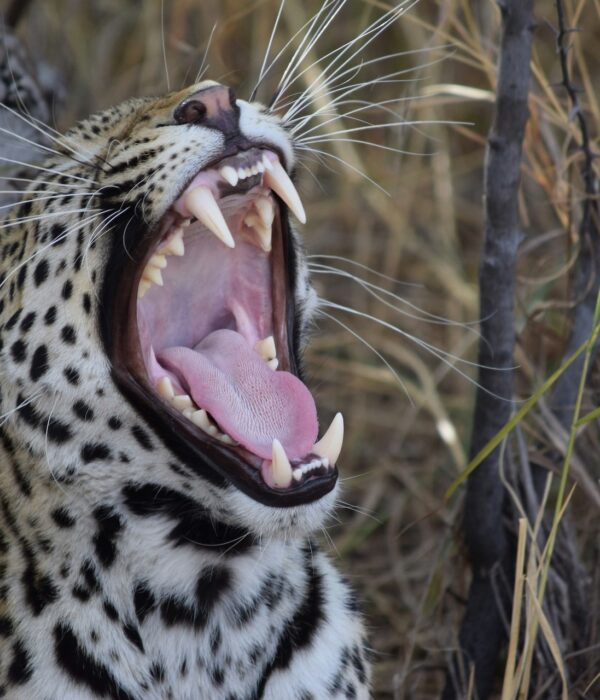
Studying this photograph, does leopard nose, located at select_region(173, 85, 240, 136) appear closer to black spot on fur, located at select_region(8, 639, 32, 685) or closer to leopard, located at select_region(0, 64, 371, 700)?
leopard, located at select_region(0, 64, 371, 700)

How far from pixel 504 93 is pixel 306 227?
286 cm

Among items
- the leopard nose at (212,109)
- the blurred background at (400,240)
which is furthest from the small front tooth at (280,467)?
the blurred background at (400,240)

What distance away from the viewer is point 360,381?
4820 millimetres

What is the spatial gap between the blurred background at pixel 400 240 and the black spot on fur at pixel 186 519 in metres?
0.80

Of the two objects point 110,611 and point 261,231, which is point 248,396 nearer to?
point 261,231

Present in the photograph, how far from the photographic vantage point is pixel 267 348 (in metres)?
2.60

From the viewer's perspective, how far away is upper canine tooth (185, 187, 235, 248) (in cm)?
225

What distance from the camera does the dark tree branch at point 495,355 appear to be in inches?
105

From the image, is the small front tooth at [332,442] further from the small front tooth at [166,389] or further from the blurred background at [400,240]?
the blurred background at [400,240]

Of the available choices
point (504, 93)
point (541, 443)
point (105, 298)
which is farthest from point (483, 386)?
point (105, 298)

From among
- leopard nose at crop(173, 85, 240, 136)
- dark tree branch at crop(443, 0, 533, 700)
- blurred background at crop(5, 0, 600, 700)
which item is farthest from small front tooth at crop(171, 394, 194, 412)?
blurred background at crop(5, 0, 600, 700)

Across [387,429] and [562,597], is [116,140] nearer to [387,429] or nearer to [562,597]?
[562,597]

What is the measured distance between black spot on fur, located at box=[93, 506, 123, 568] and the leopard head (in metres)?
0.03

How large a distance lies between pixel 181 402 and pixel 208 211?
1.20 feet
